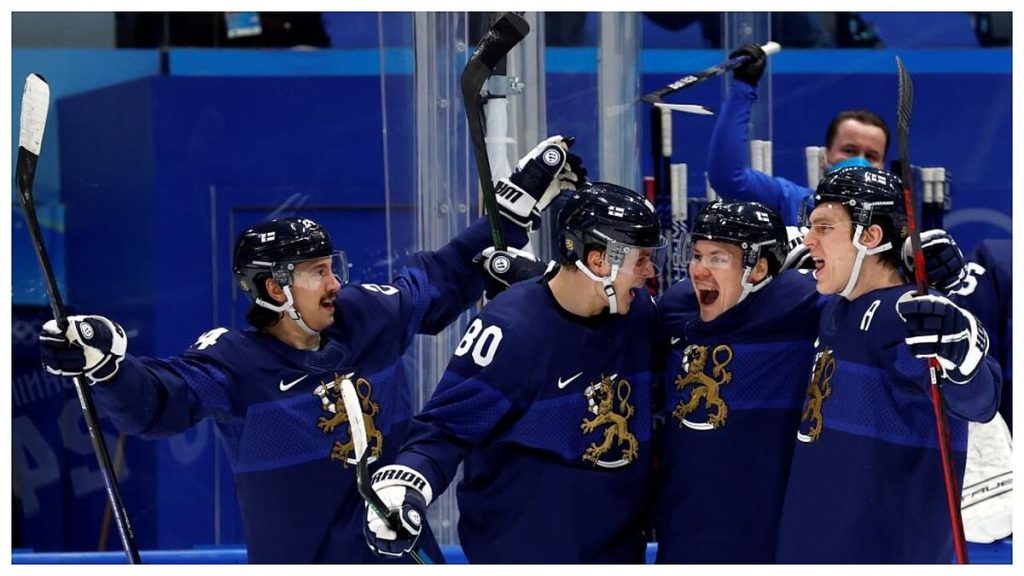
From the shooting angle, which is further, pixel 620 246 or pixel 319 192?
pixel 319 192

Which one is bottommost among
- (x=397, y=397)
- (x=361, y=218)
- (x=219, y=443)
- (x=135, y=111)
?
(x=219, y=443)

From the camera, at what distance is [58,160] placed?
5055mm

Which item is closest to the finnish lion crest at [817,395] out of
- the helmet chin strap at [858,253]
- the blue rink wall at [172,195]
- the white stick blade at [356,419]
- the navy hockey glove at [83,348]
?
the helmet chin strap at [858,253]

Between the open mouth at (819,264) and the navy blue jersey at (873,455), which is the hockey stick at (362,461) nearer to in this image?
the navy blue jersey at (873,455)

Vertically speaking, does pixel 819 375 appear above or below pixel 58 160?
below

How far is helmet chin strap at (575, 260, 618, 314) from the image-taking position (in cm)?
291

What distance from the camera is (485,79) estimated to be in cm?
343

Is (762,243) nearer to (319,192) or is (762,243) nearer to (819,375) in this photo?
(819,375)

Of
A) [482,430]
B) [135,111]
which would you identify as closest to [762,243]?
[482,430]

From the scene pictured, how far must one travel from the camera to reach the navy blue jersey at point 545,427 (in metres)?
2.85

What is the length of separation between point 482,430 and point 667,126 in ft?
5.87

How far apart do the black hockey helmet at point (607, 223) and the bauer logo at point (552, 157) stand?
38cm

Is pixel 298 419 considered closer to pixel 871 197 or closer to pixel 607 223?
pixel 607 223

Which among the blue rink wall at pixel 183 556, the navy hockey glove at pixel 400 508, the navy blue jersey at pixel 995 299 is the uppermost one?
the navy blue jersey at pixel 995 299
